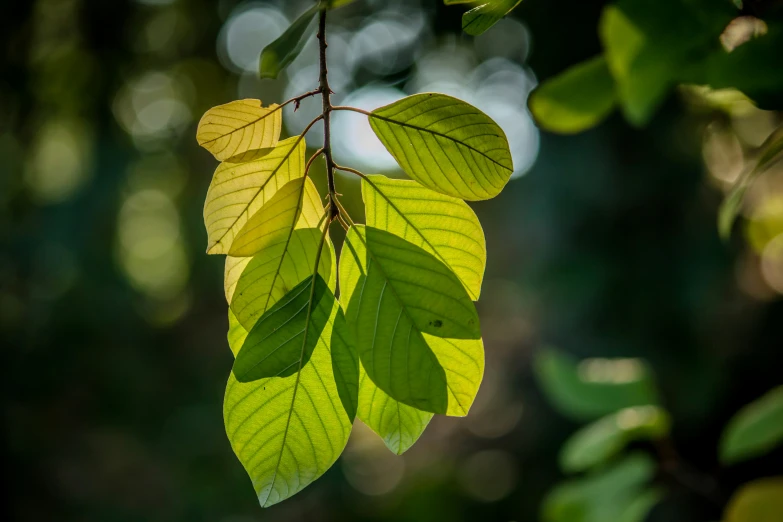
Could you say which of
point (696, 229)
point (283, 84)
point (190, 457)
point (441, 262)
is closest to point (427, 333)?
point (441, 262)

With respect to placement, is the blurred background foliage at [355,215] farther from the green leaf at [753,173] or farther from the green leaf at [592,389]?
the green leaf at [753,173]

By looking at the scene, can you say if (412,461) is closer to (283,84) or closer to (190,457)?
(190,457)

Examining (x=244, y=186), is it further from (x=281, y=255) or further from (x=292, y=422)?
(x=292, y=422)

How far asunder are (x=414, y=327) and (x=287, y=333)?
0.11m

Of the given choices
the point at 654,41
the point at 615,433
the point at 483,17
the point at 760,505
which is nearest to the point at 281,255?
the point at 483,17

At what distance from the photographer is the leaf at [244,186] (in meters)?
0.51

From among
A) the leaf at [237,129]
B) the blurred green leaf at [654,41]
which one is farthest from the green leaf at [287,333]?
the blurred green leaf at [654,41]

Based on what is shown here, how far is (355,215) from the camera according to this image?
4773 mm

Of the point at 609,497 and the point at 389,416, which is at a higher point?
the point at 389,416

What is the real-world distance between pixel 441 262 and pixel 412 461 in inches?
205

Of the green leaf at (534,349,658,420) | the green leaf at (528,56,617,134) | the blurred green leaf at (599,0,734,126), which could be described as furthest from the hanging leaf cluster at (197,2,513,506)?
the green leaf at (534,349,658,420)

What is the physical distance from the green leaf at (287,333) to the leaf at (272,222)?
0.16 feet

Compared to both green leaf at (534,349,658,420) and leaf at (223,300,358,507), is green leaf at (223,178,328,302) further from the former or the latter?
green leaf at (534,349,658,420)

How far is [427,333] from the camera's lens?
1.59 ft
